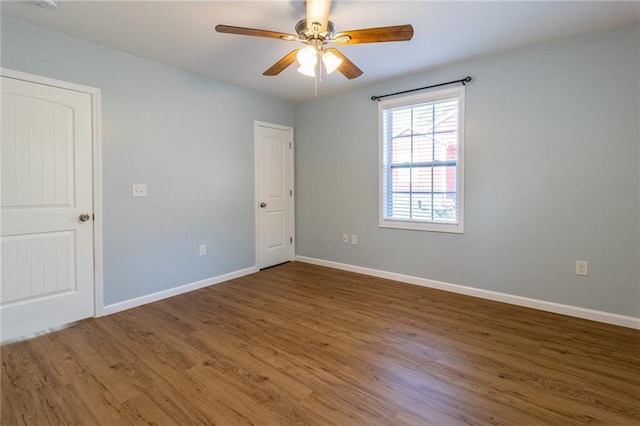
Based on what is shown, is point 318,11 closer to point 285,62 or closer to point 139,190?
point 285,62

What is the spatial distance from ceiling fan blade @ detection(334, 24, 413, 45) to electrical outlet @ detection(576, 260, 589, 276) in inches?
96.5

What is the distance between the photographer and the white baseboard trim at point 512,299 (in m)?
2.63

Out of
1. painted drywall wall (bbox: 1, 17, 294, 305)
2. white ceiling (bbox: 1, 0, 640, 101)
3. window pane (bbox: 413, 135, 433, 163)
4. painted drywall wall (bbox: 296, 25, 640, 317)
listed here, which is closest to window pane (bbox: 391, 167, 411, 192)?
window pane (bbox: 413, 135, 433, 163)

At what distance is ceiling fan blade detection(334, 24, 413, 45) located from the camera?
6.40 feet

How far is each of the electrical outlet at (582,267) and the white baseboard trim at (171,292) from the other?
11.7ft

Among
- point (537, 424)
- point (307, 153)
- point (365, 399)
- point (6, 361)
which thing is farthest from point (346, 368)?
point (307, 153)

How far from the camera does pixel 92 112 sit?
9.21ft

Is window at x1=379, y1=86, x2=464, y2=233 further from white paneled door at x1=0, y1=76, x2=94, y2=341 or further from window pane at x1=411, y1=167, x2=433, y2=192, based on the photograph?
white paneled door at x1=0, y1=76, x2=94, y2=341

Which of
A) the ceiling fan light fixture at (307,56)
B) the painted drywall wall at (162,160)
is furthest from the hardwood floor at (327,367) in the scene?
the ceiling fan light fixture at (307,56)

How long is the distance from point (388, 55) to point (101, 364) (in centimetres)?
348

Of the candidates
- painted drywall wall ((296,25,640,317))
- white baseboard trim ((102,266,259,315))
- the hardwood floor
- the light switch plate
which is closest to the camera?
the hardwood floor

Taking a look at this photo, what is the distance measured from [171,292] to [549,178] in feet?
13.0

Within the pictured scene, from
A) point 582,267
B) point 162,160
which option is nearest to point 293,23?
point 162,160

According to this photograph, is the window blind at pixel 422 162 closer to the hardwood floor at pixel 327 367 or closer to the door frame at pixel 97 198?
the hardwood floor at pixel 327 367
